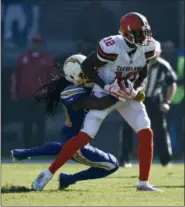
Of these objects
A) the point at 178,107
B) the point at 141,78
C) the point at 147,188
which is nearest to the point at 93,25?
the point at 178,107

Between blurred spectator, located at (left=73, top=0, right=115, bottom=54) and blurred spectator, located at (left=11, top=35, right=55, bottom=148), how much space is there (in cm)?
65

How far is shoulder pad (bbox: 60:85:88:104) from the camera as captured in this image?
898 centimetres

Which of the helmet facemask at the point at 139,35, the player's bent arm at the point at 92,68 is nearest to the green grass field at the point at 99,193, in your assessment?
the player's bent arm at the point at 92,68

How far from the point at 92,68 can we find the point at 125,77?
0.29 m

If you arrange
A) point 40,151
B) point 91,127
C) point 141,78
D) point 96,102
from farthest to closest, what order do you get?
point 40,151
point 141,78
point 96,102
point 91,127

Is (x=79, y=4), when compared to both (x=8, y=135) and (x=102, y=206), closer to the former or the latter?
(x=8, y=135)

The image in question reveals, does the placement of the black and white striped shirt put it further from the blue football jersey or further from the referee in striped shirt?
the blue football jersey

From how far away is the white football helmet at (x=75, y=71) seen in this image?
29.7 feet

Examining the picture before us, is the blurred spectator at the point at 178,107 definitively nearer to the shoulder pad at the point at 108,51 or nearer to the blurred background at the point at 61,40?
the blurred background at the point at 61,40

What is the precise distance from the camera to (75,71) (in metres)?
9.05

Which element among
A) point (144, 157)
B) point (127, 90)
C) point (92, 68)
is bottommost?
point (144, 157)

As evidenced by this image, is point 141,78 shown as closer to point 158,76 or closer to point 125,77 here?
point 125,77

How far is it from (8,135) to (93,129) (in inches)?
285

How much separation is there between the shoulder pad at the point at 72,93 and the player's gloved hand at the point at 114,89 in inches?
14.2
